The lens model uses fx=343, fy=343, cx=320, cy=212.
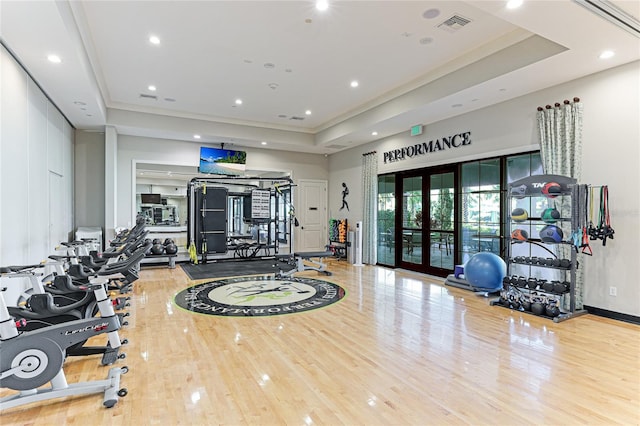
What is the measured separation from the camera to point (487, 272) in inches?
218

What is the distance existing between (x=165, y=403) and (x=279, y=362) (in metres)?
1.01

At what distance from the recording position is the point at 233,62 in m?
5.50

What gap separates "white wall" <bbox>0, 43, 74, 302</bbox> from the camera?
409 cm

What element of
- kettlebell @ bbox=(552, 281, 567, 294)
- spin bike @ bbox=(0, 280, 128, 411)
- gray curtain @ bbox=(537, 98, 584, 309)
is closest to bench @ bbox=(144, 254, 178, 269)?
spin bike @ bbox=(0, 280, 128, 411)

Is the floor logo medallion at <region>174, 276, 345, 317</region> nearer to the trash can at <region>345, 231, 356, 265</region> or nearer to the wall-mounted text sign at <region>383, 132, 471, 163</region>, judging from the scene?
the trash can at <region>345, 231, 356, 265</region>

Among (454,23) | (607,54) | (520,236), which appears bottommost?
(520,236)

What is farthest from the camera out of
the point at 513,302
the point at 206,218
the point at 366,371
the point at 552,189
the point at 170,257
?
the point at 206,218

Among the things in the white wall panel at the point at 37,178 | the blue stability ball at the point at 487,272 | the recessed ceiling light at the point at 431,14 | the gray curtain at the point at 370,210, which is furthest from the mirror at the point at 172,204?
the recessed ceiling light at the point at 431,14

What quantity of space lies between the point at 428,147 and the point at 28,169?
23.1ft

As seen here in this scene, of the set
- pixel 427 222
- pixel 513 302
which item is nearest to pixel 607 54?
pixel 513 302

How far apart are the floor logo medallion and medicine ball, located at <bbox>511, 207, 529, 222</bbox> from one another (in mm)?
2919

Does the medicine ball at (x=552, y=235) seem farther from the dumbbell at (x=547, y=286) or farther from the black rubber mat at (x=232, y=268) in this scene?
the black rubber mat at (x=232, y=268)

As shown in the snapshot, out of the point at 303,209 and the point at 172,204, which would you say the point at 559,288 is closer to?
the point at 303,209

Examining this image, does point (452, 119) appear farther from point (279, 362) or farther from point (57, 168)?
point (57, 168)
